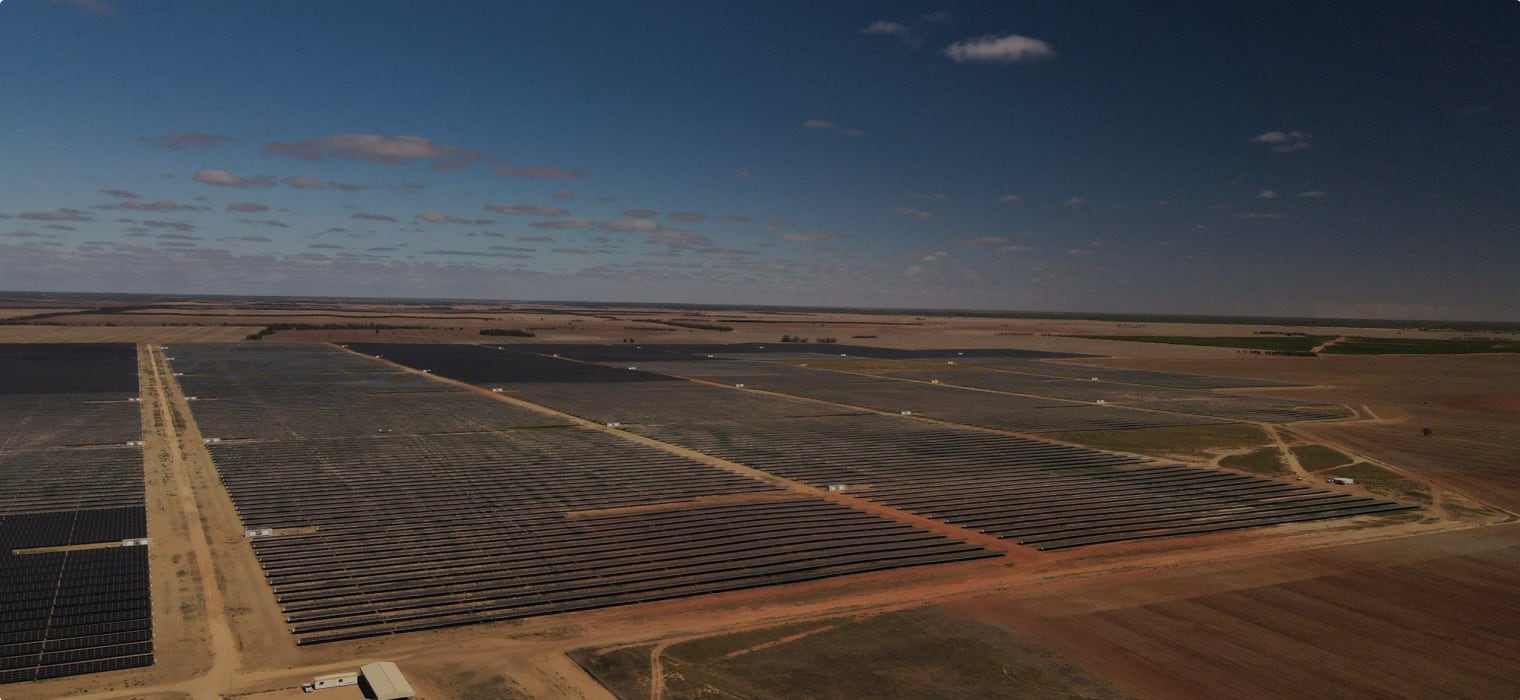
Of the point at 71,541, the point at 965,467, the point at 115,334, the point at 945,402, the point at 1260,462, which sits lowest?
the point at 71,541

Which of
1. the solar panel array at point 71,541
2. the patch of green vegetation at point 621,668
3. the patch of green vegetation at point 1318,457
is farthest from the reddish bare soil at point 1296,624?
the solar panel array at point 71,541

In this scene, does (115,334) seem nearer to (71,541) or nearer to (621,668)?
(71,541)

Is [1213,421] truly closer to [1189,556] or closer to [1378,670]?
[1189,556]

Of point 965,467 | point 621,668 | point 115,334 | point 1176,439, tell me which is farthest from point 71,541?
point 115,334

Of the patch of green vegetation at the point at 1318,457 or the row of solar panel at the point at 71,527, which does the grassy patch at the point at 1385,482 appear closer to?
the patch of green vegetation at the point at 1318,457

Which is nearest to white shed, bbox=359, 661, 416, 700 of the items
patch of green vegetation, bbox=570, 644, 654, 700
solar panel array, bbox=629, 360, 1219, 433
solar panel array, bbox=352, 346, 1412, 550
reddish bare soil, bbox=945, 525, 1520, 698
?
patch of green vegetation, bbox=570, 644, 654, 700

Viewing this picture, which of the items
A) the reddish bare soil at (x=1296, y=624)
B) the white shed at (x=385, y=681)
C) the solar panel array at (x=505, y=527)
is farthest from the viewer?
the solar panel array at (x=505, y=527)
